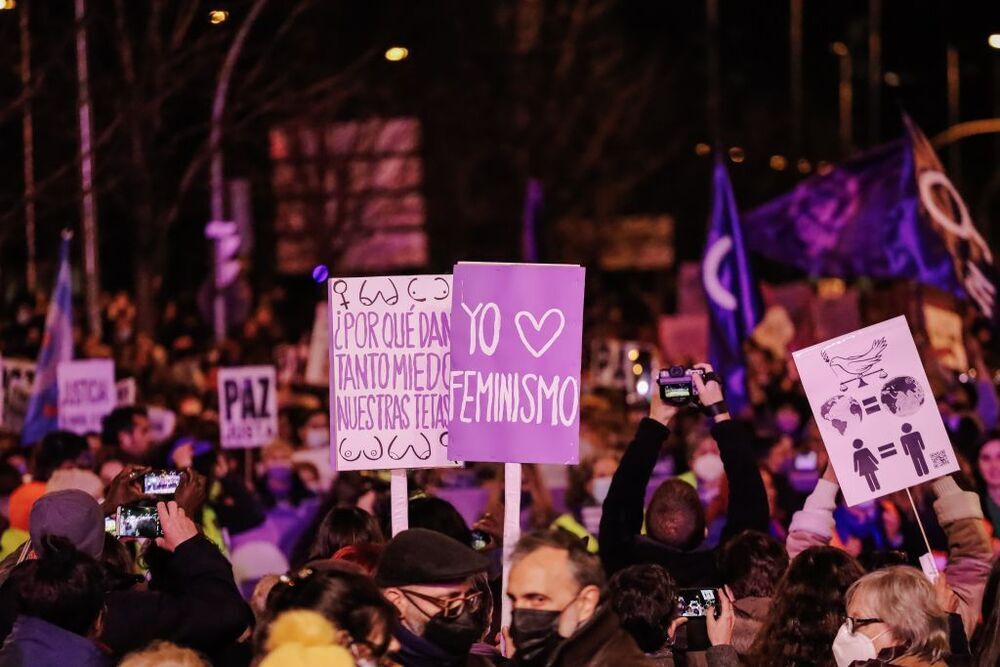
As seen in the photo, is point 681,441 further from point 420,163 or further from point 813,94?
point 813,94

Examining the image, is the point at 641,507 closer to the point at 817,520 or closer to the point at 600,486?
the point at 817,520

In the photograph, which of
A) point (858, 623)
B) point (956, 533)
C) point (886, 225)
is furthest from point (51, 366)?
point (858, 623)

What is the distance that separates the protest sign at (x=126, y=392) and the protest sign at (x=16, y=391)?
30.4 inches

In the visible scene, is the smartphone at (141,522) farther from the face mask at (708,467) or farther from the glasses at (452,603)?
the face mask at (708,467)

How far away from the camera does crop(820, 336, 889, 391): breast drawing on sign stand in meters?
7.16

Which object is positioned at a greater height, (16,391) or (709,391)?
(16,391)

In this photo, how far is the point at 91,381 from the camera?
50.4ft

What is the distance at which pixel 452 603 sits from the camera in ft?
16.7

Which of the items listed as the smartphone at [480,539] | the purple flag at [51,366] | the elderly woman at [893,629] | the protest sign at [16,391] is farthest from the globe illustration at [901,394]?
the protest sign at [16,391]

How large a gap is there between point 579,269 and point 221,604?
227cm

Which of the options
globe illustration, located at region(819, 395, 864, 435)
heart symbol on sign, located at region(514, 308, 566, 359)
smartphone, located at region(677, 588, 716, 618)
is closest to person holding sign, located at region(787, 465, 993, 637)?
globe illustration, located at region(819, 395, 864, 435)

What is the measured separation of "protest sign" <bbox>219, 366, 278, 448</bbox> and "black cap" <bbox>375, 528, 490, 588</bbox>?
32.2 ft

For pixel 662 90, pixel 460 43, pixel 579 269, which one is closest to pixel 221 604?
pixel 579 269

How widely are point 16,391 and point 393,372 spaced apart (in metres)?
9.61
